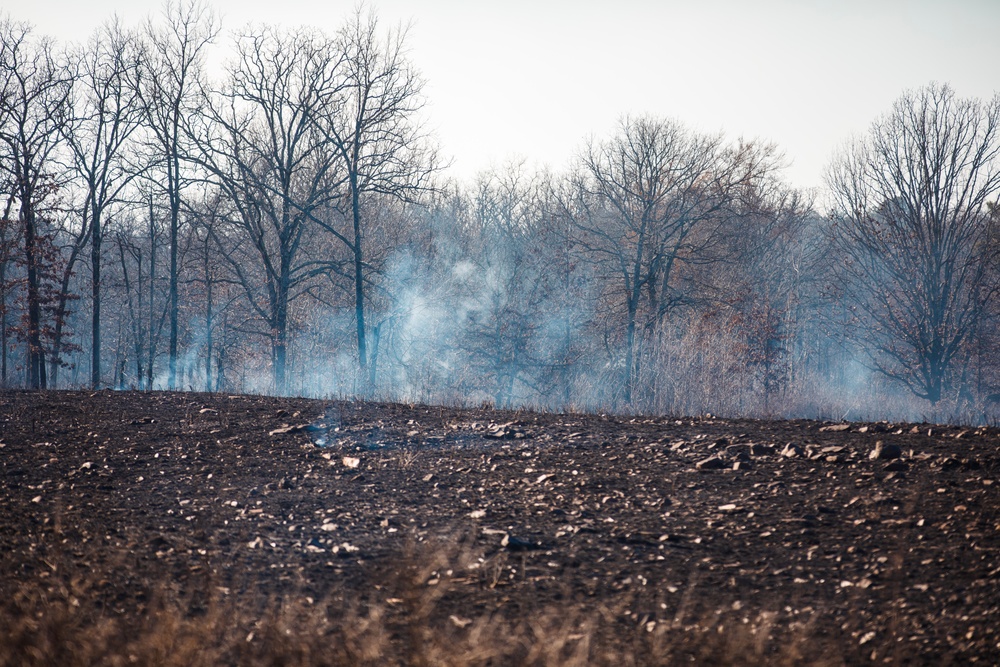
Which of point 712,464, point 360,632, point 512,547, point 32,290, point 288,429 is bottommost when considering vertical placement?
point 360,632

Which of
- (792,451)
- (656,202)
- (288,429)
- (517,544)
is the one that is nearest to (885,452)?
(792,451)

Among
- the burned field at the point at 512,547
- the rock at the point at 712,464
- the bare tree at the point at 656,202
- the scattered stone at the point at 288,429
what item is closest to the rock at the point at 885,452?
the burned field at the point at 512,547

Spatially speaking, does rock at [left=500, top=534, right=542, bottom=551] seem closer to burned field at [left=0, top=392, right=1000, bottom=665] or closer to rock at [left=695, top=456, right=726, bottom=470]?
burned field at [left=0, top=392, right=1000, bottom=665]

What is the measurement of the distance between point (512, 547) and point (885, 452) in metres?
2.79

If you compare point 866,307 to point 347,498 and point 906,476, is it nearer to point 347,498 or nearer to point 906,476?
point 906,476

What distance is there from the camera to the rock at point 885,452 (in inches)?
207

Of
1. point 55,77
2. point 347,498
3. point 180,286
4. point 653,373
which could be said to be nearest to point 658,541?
point 347,498

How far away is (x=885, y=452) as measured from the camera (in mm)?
5273

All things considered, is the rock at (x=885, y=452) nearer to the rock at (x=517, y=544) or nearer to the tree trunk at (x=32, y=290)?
the rock at (x=517, y=544)

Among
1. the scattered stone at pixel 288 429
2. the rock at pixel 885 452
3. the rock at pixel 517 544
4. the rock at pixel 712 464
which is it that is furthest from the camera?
the scattered stone at pixel 288 429

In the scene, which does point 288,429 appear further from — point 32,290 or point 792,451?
point 32,290

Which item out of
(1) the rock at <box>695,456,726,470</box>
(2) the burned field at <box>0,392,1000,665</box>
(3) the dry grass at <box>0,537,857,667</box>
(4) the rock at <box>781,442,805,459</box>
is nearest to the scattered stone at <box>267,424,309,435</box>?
(2) the burned field at <box>0,392,1000,665</box>

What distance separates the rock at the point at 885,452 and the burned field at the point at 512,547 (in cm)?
2

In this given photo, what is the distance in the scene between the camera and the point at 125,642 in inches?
119
